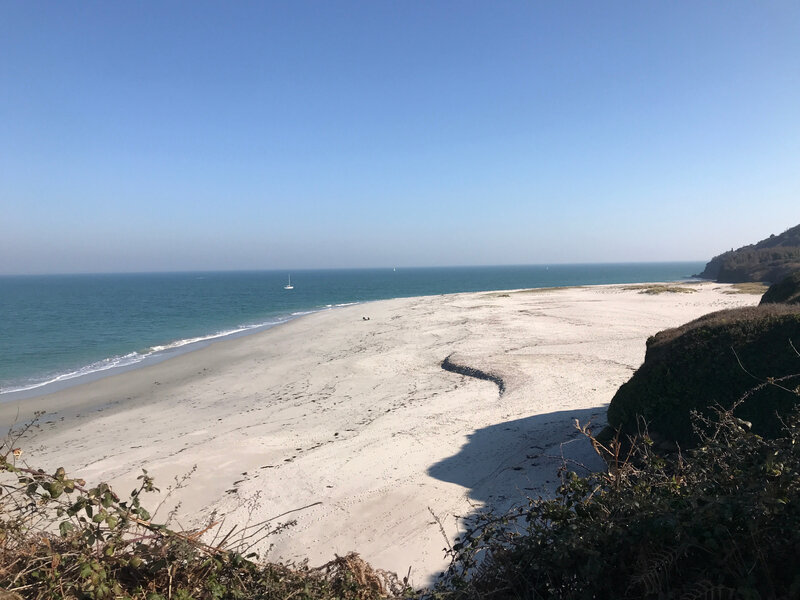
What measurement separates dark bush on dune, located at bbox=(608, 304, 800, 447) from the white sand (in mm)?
1354

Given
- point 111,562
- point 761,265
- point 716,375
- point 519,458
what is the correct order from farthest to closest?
point 761,265, point 519,458, point 716,375, point 111,562

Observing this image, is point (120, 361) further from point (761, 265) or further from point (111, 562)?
point (761, 265)

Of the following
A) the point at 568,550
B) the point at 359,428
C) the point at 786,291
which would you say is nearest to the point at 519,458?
the point at 359,428

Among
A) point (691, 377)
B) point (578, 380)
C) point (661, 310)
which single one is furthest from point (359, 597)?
point (661, 310)

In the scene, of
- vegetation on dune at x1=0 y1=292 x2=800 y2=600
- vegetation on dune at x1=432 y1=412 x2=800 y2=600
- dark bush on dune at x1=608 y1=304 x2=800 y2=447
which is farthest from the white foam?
vegetation on dune at x1=432 y1=412 x2=800 y2=600

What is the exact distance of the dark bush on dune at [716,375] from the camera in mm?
5723

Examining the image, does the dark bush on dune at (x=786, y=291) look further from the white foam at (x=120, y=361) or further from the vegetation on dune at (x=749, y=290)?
the vegetation on dune at (x=749, y=290)

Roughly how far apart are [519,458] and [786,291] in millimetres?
6583

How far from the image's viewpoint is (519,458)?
7789mm

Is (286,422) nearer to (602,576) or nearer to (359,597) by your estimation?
(359,597)

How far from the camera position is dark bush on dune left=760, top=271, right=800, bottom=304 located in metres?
9.14

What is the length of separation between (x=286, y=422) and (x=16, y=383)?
1622 centimetres

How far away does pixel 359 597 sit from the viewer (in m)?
3.18

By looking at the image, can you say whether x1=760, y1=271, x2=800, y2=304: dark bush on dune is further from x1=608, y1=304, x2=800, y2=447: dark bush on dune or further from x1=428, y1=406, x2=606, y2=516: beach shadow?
x1=428, y1=406, x2=606, y2=516: beach shadow
